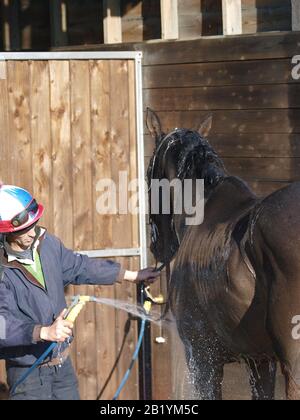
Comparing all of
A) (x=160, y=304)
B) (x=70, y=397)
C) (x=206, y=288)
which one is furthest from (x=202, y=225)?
(x=70, y=397)

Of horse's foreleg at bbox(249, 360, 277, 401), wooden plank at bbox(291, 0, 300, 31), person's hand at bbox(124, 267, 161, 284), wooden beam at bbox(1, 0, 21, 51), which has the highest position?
wooden beam at bbox(1, 0, 21, 51)

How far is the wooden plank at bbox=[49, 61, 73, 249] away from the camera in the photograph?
5734 millimetres

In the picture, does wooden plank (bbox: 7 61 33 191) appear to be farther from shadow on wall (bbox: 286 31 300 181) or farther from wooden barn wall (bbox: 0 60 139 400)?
shadow on wall (bbox: 286 31 300 181)

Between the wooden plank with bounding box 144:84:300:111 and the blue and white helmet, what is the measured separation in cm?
181

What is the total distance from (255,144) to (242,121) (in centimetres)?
18

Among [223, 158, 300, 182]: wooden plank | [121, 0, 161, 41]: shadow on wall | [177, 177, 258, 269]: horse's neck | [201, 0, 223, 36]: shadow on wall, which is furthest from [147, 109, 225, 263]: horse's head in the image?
[121, 0, 161, 41]: shadow on wall

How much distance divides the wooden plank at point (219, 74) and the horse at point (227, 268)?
0.38 meters

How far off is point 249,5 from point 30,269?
2483 millimetres

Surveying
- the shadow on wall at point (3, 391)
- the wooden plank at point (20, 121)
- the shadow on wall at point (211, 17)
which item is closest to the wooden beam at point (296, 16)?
the shadow on wall at point (211, 17)

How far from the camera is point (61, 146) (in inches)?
227

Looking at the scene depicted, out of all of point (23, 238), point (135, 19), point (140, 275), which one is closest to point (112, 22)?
point (135, 19)

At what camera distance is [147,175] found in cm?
561

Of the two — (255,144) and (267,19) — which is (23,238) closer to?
(255,144)

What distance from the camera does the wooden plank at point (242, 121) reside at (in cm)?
539
